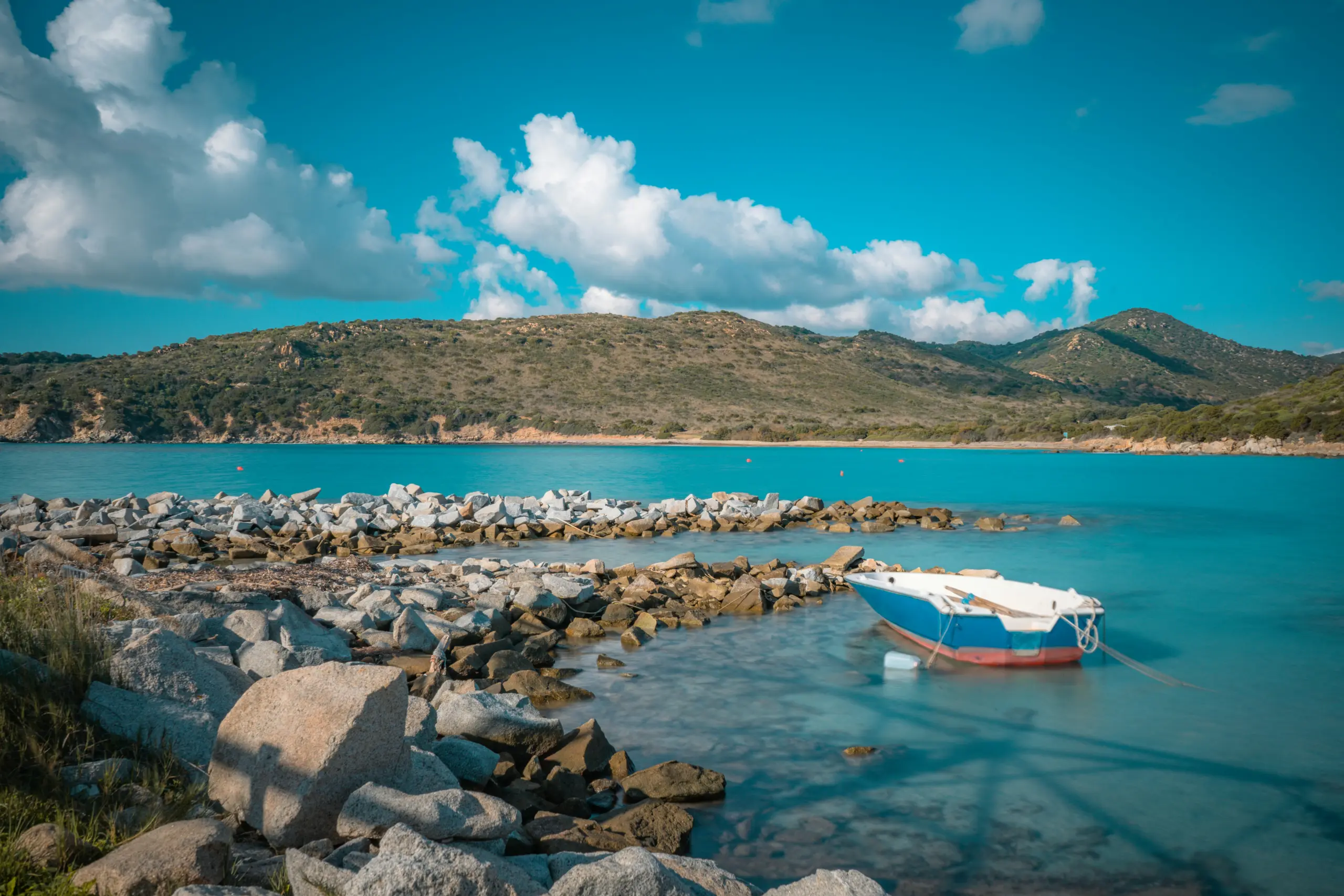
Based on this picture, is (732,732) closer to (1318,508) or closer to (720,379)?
(1318,508)

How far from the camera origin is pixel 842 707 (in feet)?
30.3

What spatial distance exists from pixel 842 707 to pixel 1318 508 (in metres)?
35.6

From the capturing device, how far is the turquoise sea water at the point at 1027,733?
19.6ft

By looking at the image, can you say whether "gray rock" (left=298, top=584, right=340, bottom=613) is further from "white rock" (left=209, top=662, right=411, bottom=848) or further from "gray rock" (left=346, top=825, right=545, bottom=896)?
"gray rock" (left=346, top=825, right=545, bottom=896)

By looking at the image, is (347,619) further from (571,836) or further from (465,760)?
(571,836)

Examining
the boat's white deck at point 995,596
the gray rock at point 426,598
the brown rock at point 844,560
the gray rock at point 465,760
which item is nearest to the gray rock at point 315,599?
the gray rock at point 426,598

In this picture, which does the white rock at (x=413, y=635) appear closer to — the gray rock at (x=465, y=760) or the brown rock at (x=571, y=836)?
the gray rock at (x=465, y=760)

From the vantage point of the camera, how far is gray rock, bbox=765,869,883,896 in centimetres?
358

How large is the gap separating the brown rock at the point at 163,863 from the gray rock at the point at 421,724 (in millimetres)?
1788

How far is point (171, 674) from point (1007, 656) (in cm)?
948

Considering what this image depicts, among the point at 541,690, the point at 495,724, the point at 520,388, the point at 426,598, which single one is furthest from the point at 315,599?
the point at 520,388

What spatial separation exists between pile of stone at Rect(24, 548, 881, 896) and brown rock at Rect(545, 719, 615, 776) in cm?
2

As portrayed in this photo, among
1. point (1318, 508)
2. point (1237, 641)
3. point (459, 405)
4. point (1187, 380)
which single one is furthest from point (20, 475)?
point (1187, 380)

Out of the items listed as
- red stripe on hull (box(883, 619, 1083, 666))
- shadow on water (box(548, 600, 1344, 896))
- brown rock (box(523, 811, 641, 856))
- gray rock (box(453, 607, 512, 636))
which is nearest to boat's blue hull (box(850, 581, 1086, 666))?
red stripe on hull (box(883, 619, 1083, 666))
